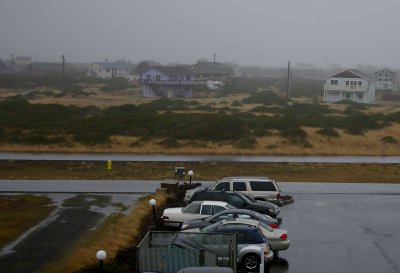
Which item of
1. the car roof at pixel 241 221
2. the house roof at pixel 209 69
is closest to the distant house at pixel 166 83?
the house roof at pixel 209 69

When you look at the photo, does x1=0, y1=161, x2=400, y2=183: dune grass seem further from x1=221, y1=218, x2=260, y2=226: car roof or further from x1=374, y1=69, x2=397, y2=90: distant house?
x1=374, y1=69, x2=397, y2=90: distant house

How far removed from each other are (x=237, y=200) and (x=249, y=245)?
269 inches

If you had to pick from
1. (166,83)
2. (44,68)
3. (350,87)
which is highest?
(44,68)

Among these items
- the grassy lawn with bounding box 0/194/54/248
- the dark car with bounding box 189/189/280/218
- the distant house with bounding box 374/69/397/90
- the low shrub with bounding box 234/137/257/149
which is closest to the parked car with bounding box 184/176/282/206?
the dark car with bounding box 189/189/280/218

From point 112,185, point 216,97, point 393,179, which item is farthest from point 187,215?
→ point 216,97

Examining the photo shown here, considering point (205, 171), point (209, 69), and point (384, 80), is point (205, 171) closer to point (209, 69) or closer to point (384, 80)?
point (384, 80)

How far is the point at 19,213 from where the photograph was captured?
23.1m

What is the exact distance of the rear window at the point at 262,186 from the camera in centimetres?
2531

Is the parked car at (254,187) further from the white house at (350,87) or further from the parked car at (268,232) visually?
the white house at (350,87)

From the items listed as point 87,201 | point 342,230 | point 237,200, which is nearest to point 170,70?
point 87,201

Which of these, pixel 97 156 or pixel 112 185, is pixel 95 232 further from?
pixel 97 156

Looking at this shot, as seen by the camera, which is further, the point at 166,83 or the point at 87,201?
the point at 166,83

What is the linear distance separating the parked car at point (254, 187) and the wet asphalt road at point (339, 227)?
72cm

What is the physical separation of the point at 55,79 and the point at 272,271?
456 feet
